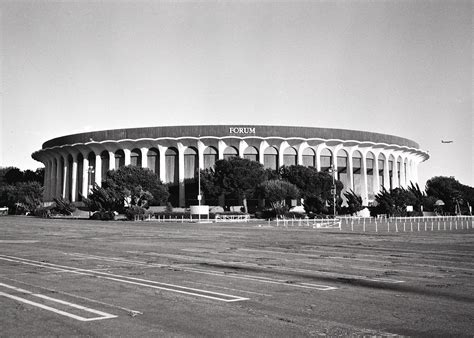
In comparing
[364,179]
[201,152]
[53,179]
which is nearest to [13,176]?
[53,179]

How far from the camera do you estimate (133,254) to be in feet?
60.0

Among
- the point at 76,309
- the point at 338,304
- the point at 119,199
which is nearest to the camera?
the point at 76,309

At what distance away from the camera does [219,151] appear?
339ft

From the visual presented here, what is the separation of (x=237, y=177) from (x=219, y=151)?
1580 centimetres

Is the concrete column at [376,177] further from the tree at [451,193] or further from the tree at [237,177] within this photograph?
the tree at [237,177]

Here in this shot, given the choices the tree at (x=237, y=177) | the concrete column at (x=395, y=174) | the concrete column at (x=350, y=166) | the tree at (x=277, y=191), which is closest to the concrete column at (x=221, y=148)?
the tree at (x=237, y=177)

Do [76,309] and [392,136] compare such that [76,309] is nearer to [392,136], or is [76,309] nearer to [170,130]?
[170,130]

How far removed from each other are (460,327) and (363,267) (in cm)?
746

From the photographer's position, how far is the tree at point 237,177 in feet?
292

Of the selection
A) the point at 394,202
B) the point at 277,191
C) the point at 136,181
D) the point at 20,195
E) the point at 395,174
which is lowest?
the point at 394,202

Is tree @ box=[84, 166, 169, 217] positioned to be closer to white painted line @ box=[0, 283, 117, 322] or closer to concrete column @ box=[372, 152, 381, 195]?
concrete column @ box=[372, 152, 381, 195]

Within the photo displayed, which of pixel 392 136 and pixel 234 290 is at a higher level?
pixel 392 136

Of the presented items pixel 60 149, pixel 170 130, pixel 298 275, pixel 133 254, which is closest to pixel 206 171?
pixel 170 130

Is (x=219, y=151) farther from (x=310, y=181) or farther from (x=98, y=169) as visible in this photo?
(x=98, y=169)
